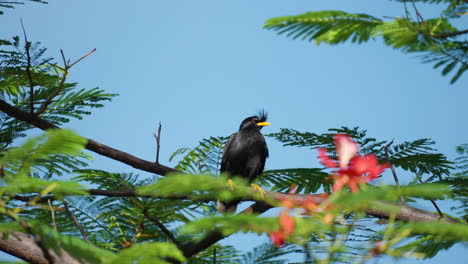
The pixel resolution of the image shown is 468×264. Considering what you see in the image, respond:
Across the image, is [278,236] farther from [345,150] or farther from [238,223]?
[345,150]

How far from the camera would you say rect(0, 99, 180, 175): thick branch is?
152 inches

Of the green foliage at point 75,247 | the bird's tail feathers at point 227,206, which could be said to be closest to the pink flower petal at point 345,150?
the green foliage at point 75,247

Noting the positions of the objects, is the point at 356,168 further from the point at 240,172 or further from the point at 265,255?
the point at 240,172

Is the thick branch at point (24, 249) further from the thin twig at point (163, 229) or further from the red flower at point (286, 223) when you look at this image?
the red flower at point (286, 223)

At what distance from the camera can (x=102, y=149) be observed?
3977 millimetres

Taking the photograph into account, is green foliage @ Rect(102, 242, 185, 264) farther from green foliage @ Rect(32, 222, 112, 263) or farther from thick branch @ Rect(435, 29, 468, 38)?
thick branch @ Rect(435, 29, 468, 38)

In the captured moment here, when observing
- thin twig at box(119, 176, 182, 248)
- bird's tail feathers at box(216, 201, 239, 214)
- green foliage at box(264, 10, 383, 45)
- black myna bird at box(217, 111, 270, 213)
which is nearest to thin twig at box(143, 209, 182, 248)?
thin twig at box(119, 176, 182, 248)

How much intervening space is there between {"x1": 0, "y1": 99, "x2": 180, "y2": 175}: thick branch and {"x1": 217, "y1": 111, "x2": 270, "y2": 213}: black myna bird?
6.04 ft

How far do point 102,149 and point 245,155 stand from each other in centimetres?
233

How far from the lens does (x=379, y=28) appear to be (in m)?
2.11

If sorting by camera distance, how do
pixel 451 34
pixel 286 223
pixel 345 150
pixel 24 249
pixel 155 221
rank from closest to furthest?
pixel 286 223 < pixel 345 150 < pixel 451 34 < pixel 24 249 < pixel 155 221

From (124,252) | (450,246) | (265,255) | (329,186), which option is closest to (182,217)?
(265,255)

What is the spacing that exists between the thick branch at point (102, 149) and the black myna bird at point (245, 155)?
1841mm

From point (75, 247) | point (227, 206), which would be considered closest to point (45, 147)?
point (75, 247)
